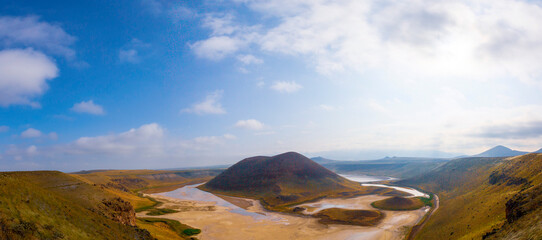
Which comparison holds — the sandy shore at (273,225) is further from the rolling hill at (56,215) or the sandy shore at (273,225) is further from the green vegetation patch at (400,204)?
the rolling hill at (56,215)

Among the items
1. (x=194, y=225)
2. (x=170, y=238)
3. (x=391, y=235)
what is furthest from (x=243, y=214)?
(x=391, y=235)

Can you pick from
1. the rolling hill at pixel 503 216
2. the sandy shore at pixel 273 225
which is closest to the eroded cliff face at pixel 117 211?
the sandy shore at pixel 273 225

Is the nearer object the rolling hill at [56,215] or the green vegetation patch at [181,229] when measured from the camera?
the rolling hill at [56,215]

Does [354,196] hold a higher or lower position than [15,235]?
lower

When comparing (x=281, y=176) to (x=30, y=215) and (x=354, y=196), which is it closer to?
(x=354, y=196)

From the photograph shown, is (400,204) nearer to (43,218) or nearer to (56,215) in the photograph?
(56,215)

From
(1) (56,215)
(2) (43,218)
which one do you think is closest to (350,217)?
(1) (56,215)
